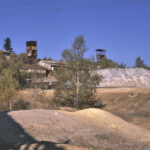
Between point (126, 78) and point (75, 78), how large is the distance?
22.2 metres

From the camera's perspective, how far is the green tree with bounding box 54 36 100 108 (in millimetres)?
17406

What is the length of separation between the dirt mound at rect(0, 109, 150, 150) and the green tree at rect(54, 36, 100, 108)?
5.48 metres

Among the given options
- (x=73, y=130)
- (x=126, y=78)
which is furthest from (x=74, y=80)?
(x=126, y=78)

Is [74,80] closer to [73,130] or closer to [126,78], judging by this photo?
[73,130]

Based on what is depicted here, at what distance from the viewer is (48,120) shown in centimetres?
1016

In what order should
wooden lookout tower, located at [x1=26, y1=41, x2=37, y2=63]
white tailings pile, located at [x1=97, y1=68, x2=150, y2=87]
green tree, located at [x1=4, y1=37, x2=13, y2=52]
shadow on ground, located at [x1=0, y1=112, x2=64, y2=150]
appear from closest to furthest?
shadow on ground, located at [x1=0, y1=112, x2=64, y2=150], white tailings pile, located at [x1=97, y1=68, x2=150, y2=87], wooden lookout tower, located at [x1=26, y1=41, x2=37, y2=63], green tree, located at [x1=4, y1=37, x2=13, y2=52]

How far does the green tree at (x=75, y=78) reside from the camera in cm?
1741

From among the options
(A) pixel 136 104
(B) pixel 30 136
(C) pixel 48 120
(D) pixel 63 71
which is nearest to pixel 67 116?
(C) pixel 48 120

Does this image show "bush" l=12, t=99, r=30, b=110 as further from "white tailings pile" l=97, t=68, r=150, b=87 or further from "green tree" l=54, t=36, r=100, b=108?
"white tailings pile" l=97, t=68, r=150, b=87

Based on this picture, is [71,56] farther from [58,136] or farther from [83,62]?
[58,136]

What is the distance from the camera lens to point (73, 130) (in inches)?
390

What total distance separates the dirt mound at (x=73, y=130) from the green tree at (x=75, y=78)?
548cm

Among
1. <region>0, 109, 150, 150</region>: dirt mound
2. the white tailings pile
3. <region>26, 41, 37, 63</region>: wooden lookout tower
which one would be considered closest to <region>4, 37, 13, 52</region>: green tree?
<region>26, 41, 37, 63</region>: wooden lookout tower

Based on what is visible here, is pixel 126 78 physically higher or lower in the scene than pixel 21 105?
higher
